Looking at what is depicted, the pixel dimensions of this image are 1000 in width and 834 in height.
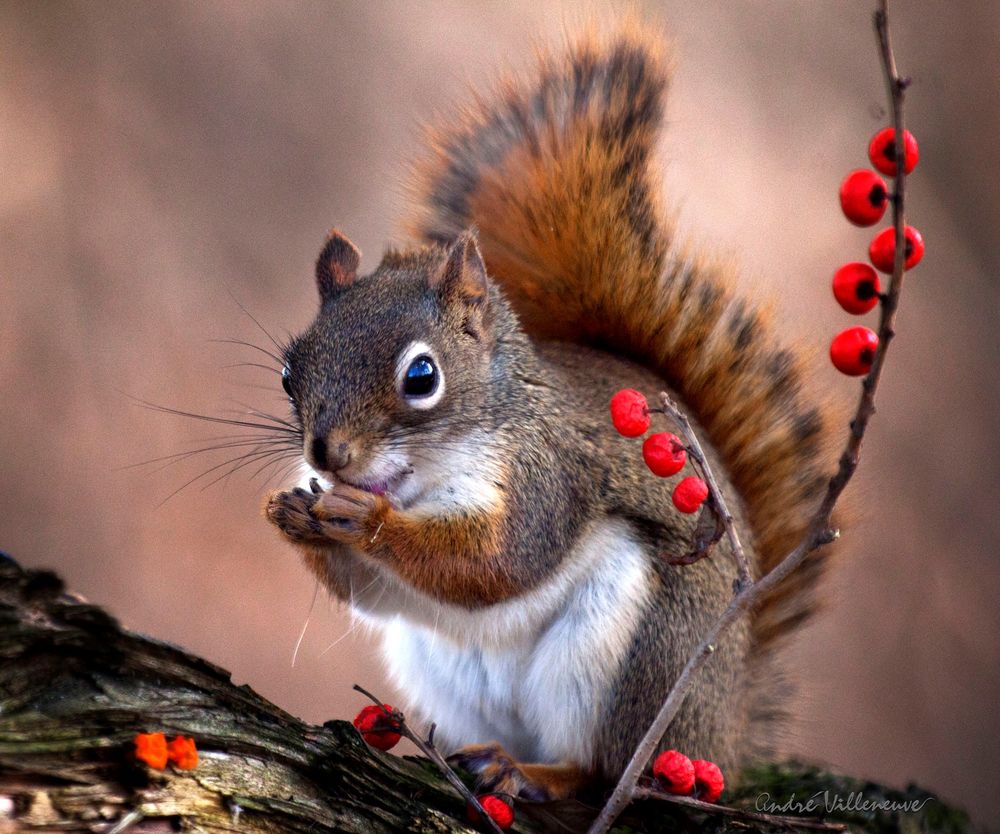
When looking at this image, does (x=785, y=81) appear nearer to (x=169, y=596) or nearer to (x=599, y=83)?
(x=599, y=83)

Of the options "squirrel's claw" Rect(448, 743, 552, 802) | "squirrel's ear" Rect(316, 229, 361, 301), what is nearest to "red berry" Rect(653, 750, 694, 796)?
"squirrel's claw" Rect(448, 743, 552, 802)

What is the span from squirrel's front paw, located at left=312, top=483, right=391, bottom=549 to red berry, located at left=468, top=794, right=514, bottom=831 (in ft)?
1.08

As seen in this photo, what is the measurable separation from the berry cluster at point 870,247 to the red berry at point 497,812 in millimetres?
641

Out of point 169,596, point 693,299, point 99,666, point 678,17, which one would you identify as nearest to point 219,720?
point 99,666

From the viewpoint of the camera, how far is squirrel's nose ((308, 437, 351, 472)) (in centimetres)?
133

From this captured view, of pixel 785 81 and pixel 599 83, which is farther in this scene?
pixel 785 81

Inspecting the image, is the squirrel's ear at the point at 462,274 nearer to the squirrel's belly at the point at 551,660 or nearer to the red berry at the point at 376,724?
the squirrel's belly at the point at 551,660

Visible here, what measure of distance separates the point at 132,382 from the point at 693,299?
1.38 meters

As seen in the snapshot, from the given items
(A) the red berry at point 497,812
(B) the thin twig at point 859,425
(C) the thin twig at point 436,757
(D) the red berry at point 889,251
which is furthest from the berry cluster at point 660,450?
(A) the red berry at point 497,812

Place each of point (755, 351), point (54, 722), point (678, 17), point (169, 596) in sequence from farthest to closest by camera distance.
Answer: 1. point (678, 17)
2. point (169, 596)
3. point (755, 351)
4. point (54, 722)

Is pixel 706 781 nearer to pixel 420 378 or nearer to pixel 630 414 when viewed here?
pixel 630 414

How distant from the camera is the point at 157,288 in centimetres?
263

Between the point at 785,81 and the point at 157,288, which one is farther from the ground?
the point at 785,81
